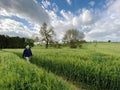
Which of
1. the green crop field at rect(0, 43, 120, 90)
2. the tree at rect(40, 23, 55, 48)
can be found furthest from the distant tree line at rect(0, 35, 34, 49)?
the green crop field at rect(0, 43, 120, 90)

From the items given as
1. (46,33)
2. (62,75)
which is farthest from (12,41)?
(62,75)

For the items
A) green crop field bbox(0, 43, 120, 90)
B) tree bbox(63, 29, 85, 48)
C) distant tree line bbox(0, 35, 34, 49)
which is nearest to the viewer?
green crop field bbox(0, 43, 120, 90)

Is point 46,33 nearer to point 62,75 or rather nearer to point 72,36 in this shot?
point 72,36

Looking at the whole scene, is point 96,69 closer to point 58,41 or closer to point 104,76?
point 104,76

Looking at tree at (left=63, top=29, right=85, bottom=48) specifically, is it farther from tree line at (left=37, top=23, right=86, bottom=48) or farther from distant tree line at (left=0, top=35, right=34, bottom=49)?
distant tree line at (left=0, top=35, right=34, bottom=49)

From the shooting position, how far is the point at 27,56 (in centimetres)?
1831

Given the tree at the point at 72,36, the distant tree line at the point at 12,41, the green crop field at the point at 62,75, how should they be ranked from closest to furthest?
the green crop field at the point at 62,75, the distant tree line at the point at 12,41, the tree at the point at 72,36

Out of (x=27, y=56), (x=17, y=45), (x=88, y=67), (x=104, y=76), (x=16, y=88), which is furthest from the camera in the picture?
(x=17, y=45)

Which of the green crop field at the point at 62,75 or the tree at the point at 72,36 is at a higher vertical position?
the tree at the point at 72,36

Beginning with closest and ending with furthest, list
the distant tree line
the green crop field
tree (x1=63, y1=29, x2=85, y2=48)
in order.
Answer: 1. the green crop field
2. the distant tree line
3. tree (x1=63, y1=29, x2=85, y2=48)

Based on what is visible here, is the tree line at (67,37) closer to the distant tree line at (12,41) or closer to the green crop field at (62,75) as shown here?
the distant tree line at (12,41)

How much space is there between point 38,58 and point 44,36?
163 ft

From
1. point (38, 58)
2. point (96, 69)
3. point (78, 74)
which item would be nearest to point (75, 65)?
point (78, 74)

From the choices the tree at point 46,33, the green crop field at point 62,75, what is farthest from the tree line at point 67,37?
the green crop field at point 62,75
